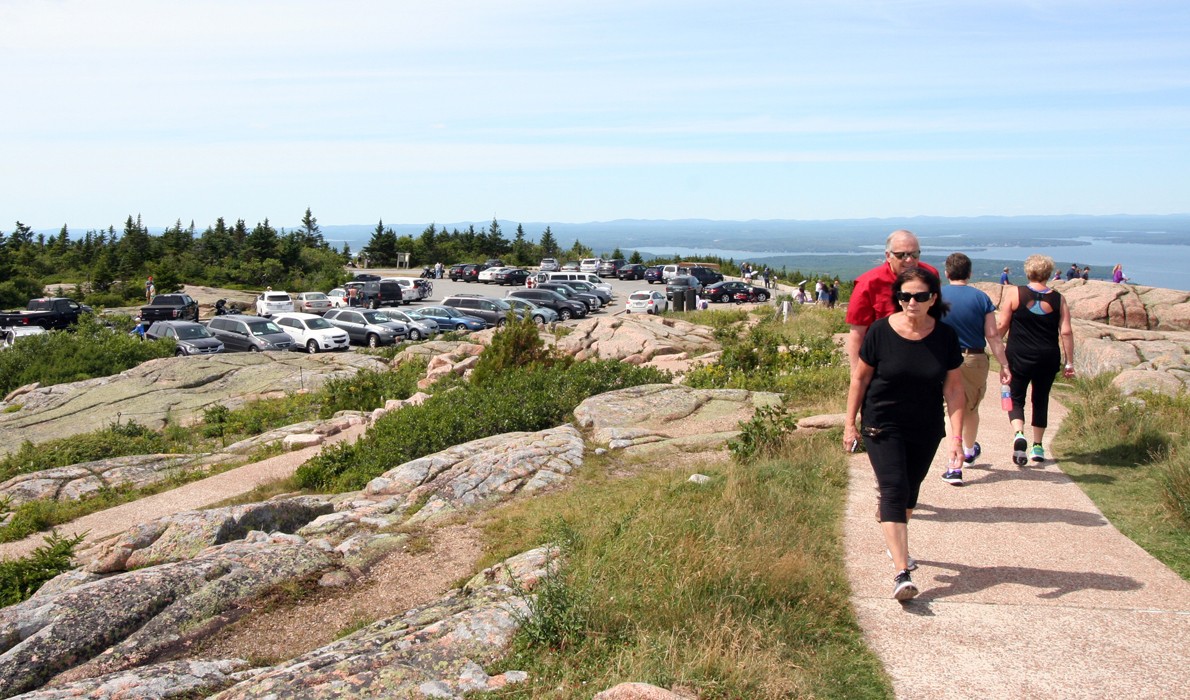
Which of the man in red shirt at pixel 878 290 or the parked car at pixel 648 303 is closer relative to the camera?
the man in red shirt at pixel 878 290

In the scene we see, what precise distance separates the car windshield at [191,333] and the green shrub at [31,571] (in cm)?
2238

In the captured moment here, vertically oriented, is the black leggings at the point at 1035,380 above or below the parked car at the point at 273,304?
above

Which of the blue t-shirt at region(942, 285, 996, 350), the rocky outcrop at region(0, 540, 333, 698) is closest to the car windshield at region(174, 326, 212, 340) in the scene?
the rocky outcrop at region(0, 540, 333, 698)

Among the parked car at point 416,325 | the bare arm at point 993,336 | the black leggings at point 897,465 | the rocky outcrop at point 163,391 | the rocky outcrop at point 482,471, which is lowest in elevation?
the rocky outcrop at point 163,391

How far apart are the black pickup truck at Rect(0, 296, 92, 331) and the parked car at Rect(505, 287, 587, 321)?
62.1 feet

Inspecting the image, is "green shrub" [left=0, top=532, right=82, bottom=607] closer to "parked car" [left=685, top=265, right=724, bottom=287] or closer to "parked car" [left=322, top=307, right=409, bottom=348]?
"parked car" [left=322, top=307, right=409, bottom=348]

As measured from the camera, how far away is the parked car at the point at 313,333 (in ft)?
99.7

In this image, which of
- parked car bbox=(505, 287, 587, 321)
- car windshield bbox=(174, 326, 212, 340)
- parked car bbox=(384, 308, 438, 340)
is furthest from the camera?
parked car bbox=(505, 287, 587, 321)

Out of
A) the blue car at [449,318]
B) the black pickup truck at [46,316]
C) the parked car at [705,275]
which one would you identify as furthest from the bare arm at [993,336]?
the parked car at [705,275]

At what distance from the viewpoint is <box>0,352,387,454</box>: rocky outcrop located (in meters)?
18.6

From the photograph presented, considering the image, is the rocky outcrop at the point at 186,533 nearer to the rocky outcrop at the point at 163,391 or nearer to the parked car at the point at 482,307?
the rocky outcrop at the point at 163,391

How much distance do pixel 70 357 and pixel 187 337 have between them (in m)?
3.62

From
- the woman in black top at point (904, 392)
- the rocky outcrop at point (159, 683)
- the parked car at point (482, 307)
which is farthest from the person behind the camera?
the parked car at point (482, 307)

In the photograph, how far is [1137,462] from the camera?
758 cm
